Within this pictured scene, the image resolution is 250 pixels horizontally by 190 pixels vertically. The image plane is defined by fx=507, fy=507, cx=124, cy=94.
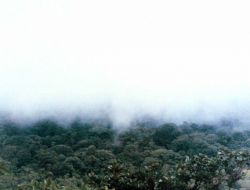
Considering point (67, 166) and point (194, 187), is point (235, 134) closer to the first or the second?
point (67, 166)

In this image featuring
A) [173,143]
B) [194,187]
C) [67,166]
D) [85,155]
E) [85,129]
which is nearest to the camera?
[194,187]

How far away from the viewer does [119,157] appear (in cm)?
6700

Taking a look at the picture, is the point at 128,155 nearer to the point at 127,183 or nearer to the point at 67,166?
the point at 67,166

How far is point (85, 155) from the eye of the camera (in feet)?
221

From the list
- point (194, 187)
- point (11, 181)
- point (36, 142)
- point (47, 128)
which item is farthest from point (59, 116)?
point (194, 187)

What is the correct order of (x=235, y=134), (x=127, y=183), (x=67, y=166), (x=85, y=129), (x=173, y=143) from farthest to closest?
(x=85, y=129), (x=235, y=134), (x=173, y=143), (x=67, y=166), (x=127, y=183)

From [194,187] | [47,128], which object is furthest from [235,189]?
[47,128]

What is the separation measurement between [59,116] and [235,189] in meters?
67.2

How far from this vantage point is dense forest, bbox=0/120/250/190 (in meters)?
34.4

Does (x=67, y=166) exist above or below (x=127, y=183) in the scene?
below

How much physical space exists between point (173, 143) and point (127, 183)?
42014mm

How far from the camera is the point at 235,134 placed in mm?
84500

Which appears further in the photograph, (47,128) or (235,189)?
(47,128)

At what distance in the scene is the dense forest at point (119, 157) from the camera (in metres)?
34.4
